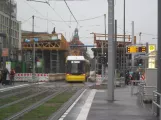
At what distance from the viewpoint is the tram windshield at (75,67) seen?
49562 mm

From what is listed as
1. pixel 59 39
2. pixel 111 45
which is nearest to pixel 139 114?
pixel 111 45

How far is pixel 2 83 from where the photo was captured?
137 feet

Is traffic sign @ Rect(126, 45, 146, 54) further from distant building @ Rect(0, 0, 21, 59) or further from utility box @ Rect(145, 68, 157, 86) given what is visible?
distant building @ Rect(0, 0, 21, 59)

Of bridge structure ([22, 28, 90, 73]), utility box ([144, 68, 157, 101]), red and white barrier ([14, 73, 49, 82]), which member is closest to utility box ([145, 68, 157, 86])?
utility box ([144, 68, 157, 101])

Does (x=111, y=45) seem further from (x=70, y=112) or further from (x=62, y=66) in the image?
(x=62, y=66)

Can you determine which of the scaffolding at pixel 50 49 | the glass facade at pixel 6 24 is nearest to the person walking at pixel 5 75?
the scaffolding at pixel 50 49

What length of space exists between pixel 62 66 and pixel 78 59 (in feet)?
72.2

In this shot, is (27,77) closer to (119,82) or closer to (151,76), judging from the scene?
(119,82)

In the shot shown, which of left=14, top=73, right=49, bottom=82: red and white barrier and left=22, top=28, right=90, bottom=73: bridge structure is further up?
left=22, top=28, right=90, bottom=73: bridge structure

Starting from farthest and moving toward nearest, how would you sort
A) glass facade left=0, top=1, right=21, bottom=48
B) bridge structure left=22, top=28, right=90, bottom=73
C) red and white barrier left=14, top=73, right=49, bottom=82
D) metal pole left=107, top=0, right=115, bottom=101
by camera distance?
glass facade left=0, top=1, right=21, bottom=48, bridge structure left=22, top=28, right=90, bottom=73, red and white barrier left=14, top=73, right=49, bottom=82, metal pole left=107, top=0, right=115, bottom=101

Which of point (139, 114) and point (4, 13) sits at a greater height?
point (4, 13)

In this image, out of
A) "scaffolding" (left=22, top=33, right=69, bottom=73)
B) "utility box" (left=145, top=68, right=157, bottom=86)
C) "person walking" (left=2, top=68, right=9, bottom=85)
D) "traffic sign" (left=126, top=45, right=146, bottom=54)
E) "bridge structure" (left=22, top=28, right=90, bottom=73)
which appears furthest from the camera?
"scaffolding" (left=22, top=33, right=69, bottom=73)

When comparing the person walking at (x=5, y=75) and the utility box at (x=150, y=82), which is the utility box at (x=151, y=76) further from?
the person walking at (x=5, y=75)

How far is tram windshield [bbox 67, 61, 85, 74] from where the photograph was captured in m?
49.6
